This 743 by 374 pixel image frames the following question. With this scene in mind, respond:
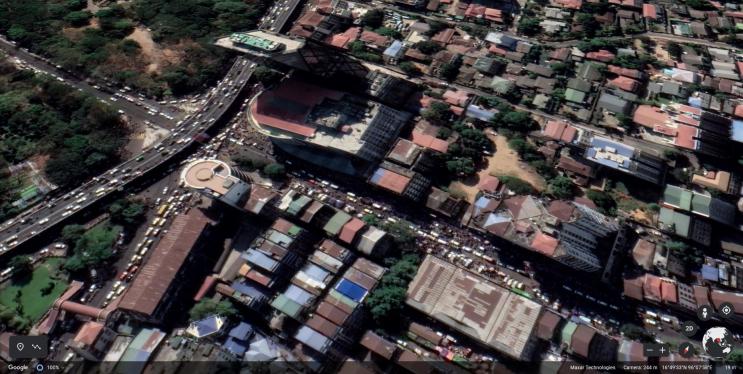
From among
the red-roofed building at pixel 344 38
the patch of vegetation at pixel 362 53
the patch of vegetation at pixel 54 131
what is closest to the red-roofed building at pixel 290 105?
the patch of vegetation at pixel 362 53

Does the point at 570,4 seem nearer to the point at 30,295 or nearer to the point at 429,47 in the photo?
the point at 429,47

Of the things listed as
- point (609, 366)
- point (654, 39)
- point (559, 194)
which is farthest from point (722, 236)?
point (654, 39)

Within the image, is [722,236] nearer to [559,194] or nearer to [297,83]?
[559,194]

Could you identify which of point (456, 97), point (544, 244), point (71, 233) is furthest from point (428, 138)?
point (71, 233)

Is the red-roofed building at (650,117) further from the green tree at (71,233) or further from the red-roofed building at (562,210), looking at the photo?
the green tree at (71,233)

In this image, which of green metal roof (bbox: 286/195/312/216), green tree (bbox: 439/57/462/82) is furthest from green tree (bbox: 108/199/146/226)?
green tree (bbox: 439/57/462/82)

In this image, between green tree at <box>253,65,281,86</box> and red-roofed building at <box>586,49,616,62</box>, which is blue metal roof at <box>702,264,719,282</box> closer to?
red-roofed building at <box>586,49,616,62</box>
